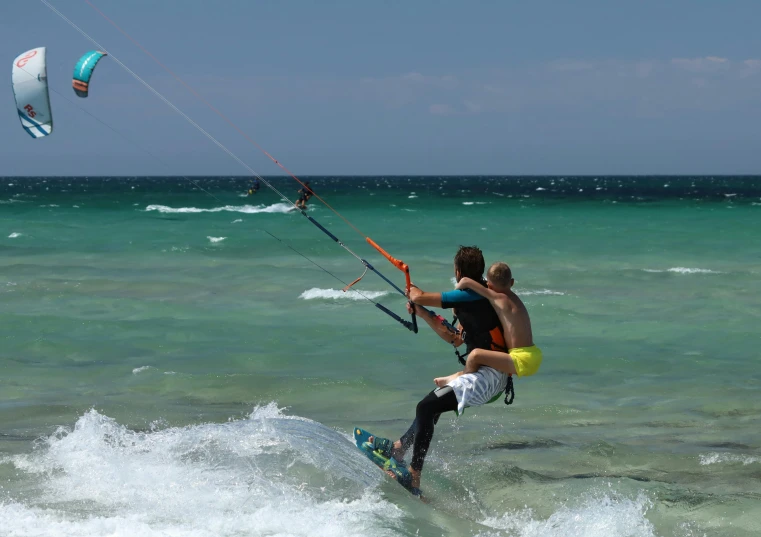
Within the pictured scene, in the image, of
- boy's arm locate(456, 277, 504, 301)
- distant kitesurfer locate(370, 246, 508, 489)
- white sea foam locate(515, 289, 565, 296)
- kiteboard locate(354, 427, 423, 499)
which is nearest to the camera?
boy's arm locate(456, 277, 504, 301)

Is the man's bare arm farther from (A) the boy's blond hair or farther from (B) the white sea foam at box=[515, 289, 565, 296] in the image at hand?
(B) the white sea foam at box=[515, 289, 565, 296]

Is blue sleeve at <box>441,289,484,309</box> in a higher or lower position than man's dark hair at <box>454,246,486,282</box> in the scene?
lower

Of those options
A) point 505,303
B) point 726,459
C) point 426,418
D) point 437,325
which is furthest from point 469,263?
point 726,459

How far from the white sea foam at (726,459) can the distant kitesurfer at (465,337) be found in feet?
8.47

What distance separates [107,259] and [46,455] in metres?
19.4

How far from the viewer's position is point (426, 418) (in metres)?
6.02

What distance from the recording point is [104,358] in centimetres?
1158

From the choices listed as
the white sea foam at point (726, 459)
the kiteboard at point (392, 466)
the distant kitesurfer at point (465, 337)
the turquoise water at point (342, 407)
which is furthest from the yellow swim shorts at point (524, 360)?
the white sea foam at point (726, 459)

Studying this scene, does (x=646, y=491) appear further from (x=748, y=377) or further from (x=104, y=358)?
(x=104, y=358)

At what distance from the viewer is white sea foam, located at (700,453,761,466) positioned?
7.34 metres

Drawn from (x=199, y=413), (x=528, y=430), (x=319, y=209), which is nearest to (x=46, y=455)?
(x=199, y=413)
